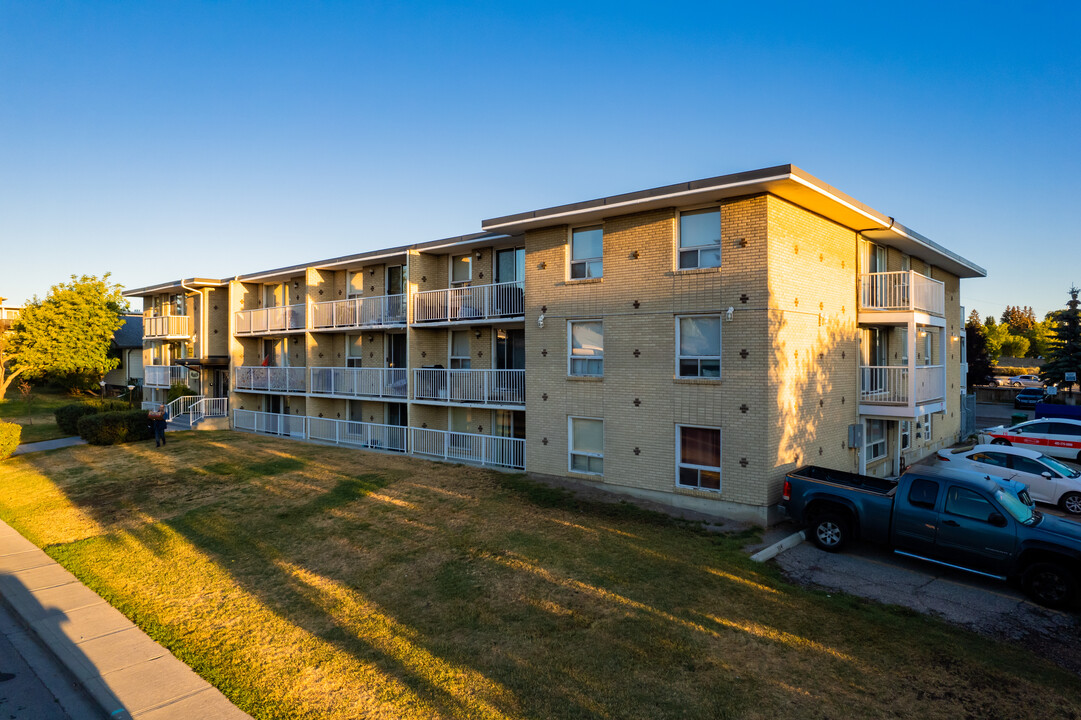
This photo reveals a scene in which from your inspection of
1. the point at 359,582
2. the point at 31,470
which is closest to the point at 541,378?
the point at 359,582

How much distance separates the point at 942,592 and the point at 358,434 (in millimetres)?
19262

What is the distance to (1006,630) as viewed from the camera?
311 inches

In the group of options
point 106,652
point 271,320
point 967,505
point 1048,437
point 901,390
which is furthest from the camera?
point 271,320

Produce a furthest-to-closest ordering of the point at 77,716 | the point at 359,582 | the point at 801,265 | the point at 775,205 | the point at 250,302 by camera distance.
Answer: the point at 250,302, the point at 801,265, the point at 775,205, the point at 359,582, the point at 77,716

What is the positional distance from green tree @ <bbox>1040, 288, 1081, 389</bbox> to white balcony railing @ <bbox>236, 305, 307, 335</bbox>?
48.0m

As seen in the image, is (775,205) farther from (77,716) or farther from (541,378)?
(77,716)

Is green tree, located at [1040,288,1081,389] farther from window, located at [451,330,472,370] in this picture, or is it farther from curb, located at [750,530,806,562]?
window, located at [451,330,472,370]

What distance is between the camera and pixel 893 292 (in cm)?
1602

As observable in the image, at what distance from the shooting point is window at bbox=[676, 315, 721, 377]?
1311 cm

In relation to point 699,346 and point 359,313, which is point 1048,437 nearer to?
point 699,346

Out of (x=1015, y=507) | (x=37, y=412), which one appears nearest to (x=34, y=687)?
(x=1015, y=507)

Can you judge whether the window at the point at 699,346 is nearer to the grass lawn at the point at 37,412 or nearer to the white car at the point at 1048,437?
the white car at the point at 1048,437

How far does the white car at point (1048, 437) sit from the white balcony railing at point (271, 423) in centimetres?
2544

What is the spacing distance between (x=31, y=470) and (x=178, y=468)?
5314mm
